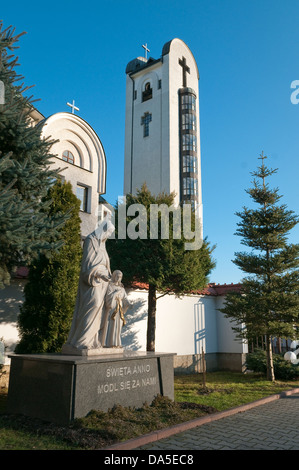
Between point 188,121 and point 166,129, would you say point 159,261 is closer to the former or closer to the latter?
point 166,129

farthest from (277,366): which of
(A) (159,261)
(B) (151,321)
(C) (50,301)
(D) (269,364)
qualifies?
(C) (50,301)

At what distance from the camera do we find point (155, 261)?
13.4m

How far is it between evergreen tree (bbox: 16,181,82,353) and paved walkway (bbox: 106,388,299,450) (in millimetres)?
4687

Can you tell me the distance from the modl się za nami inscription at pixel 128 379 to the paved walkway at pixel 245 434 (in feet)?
4.98

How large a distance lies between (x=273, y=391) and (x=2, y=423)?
8.54 m

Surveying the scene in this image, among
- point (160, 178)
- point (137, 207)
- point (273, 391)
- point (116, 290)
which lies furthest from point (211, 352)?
point (160, 178)

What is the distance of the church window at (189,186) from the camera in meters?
41.0

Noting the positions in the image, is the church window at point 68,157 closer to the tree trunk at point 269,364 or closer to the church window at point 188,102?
the tree trunk at point 269,364

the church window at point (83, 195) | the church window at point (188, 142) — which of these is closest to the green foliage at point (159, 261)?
the church window at point (83, 195)

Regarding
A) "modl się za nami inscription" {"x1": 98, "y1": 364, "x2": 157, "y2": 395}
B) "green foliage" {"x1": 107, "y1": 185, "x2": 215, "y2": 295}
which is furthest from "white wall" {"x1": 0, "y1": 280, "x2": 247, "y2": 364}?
"modl się za nami inscription" {"x1": 98, "y1": 364, "x2": 157, "y2": 395}

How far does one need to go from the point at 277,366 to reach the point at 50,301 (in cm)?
992

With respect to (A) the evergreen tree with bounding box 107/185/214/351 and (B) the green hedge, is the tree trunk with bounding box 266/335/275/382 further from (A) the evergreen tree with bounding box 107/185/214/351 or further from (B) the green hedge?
(A) the evergreen tree with bounding box 107/185/214/351

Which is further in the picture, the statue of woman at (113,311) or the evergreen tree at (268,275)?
the evergreen tree at (268,275)

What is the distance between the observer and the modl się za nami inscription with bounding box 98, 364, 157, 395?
23.4ft
